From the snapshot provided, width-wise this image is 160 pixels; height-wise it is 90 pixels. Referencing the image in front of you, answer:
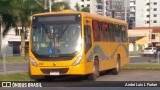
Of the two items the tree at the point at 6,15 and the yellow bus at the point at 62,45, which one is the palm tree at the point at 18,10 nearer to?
the tree at the point at 6,15

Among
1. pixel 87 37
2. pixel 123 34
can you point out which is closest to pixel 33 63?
pixel 87 37

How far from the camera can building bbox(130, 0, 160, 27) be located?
15300 centimetres

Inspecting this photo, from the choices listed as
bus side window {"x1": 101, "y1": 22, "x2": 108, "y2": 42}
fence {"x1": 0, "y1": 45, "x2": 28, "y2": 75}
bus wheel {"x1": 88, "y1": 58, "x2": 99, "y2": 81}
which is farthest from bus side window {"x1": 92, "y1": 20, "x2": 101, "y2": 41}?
fence {"x1": 0, "y1": 45, "x2": 28, "y2": 75}

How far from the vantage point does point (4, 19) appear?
5281 cm

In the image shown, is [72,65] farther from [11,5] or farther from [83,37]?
[11,5]

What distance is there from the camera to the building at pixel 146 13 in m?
153

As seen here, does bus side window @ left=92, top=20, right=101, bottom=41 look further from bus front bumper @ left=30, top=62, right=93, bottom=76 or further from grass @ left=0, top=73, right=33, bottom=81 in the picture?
grass @ left=0, top=73, right=33, bottom=81

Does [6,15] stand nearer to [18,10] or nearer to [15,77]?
[18,10]

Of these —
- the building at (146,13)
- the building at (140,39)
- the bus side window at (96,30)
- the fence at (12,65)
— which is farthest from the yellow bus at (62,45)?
the building at (146,13)

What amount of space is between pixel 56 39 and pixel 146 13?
137345 millimetres

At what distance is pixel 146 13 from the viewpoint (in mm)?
155375

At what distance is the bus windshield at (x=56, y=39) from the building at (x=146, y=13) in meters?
134

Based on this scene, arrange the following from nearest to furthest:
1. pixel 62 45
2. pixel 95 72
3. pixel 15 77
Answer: pixel 62 45 → pixel 95 72 → pixel 15 77

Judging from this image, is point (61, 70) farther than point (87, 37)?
No
